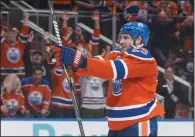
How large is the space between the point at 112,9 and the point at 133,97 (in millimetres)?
4781

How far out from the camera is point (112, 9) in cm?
916

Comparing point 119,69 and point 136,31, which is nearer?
point 119,69

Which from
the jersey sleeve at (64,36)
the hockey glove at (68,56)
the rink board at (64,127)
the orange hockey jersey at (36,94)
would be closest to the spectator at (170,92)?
the rink board at (64,127)

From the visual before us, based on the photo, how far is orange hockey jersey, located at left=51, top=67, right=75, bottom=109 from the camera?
7930mm

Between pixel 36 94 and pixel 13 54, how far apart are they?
1.67 feet

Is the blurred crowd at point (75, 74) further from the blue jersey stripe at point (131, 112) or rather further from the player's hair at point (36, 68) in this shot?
the blue jersey stripe at point (131, 112)

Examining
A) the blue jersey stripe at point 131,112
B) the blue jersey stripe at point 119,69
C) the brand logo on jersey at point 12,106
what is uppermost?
the blue jersey stripe at point 119,69

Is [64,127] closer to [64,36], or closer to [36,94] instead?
[36,94]

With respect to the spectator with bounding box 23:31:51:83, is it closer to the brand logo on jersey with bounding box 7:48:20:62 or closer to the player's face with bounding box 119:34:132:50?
the brand logo on jersey with bounding box 7:48:20:62

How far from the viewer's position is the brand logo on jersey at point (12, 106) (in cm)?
770

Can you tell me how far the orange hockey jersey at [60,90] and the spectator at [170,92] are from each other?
1027mm

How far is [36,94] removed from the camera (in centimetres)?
785

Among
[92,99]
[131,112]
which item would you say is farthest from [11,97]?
[131,112]

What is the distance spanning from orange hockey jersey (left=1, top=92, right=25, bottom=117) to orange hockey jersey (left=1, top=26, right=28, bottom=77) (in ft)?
0.89
